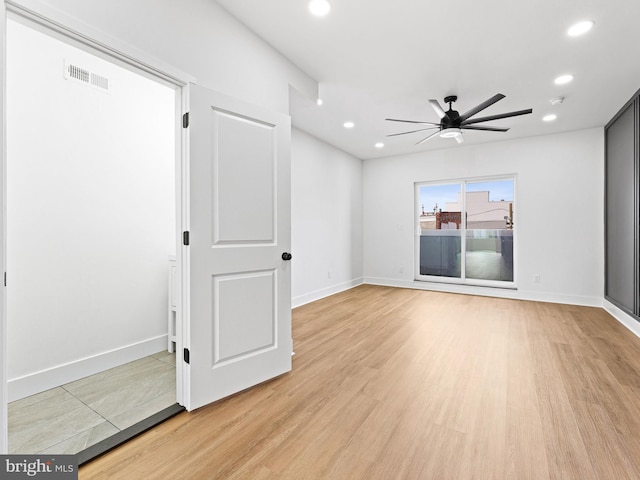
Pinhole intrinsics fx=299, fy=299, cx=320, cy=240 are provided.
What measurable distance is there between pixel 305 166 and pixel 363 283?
10.0 feet

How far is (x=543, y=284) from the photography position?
5047 mm

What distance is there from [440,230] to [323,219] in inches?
99.6

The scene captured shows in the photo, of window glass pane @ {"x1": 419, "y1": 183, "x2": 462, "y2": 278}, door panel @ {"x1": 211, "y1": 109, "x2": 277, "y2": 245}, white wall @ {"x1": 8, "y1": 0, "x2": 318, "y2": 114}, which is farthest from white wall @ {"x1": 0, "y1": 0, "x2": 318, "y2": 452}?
window glass pane @ {"x1": 419, "y1": 183, "x2": 462, "y2": 278}

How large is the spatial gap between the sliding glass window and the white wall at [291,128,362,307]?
4.55 ft

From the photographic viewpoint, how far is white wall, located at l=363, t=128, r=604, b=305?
469 centimetres

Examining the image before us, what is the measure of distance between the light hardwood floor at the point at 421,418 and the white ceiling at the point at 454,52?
2.76 m

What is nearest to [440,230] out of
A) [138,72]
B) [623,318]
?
[623,318]

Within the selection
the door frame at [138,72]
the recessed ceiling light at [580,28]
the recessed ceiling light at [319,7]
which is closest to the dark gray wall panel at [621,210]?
Answer: the recessed ceiling light at [580,28]

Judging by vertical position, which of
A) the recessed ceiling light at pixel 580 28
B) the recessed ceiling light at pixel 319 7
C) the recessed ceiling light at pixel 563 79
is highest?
the recessed ceiling light at pixel 563 79

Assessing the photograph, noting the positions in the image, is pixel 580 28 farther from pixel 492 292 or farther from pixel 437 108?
pixel 492 292

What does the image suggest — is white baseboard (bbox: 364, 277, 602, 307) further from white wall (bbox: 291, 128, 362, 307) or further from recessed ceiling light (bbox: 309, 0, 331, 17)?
recessed ceiling light (bbox: 309, 0, 331, 17)

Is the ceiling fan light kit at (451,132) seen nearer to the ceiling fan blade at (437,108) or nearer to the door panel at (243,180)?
the ceiling fan blade at (437,108)

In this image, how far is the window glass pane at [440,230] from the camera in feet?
19.6

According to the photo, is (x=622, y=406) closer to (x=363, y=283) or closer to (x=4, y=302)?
(x=4, y=302)
